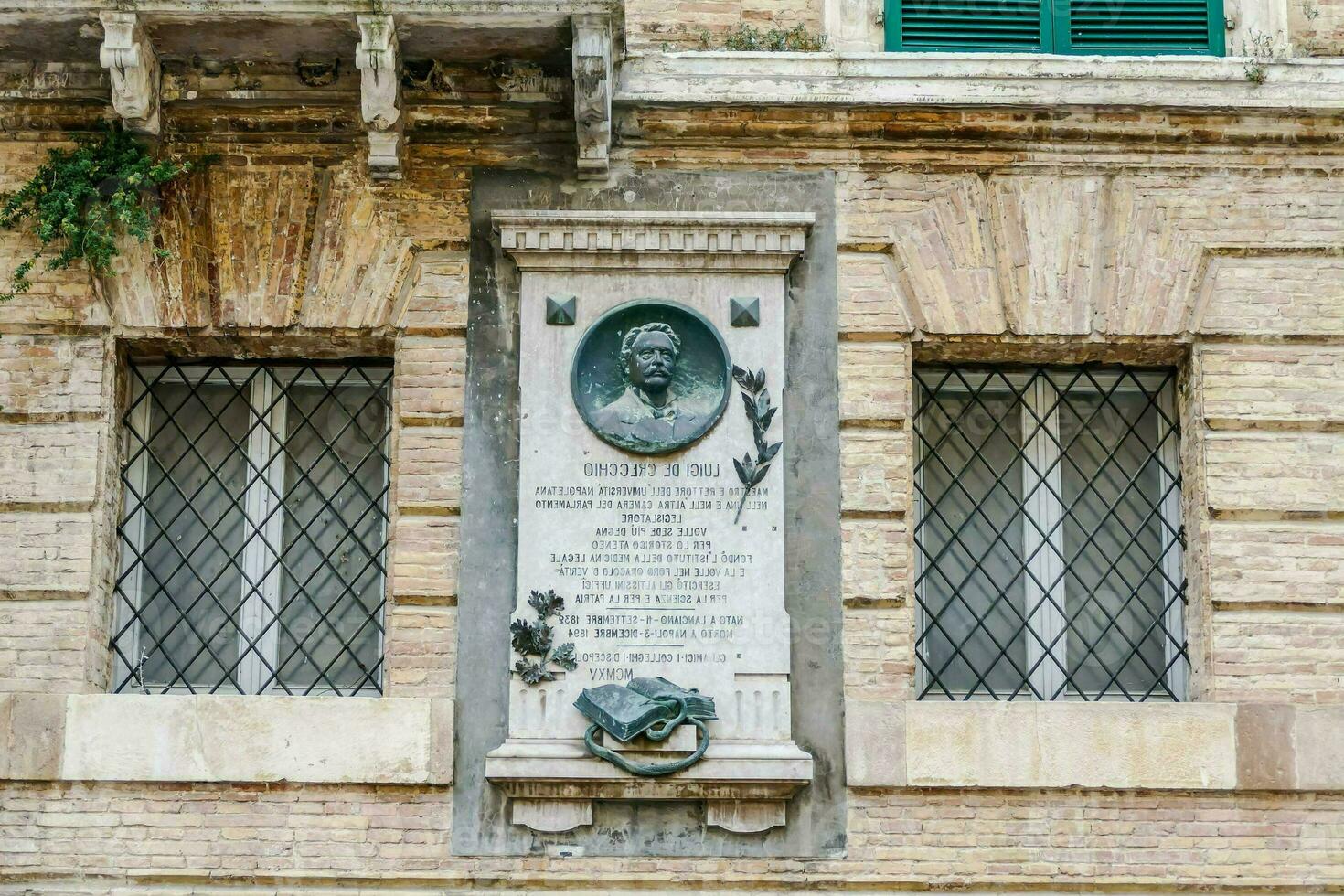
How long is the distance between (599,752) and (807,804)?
3.32ft

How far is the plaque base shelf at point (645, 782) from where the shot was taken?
28.1ft

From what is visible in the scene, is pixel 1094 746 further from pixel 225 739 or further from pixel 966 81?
pixel 225 739

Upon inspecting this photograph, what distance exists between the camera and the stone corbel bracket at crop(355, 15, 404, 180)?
877 centimetres

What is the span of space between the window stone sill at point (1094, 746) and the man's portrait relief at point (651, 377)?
5.24 ft

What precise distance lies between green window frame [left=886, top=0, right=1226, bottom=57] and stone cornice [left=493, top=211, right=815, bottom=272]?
4.54 ft

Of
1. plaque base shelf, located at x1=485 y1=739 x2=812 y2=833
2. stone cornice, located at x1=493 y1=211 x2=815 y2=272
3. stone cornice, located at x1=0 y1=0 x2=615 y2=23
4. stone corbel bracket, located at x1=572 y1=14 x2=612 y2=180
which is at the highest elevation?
stone cornice, located at x1=0 y1=0 x2=615 y2=23

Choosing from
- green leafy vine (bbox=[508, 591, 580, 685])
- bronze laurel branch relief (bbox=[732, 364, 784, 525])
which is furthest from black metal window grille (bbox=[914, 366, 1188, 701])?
green leafy vine (bbox=[508, 591, 580, 685])

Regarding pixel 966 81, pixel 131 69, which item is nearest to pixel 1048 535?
pixel 966 81

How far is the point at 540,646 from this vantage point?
8734 millimetres

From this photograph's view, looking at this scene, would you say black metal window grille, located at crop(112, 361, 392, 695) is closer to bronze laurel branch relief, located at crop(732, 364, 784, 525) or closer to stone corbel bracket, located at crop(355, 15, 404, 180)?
stone corbel bracket, located at crop(355, 15, 404, 180)

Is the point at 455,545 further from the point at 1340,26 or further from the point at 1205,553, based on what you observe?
the point at 1340,26

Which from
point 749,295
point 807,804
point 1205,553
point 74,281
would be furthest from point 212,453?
point 1205,553

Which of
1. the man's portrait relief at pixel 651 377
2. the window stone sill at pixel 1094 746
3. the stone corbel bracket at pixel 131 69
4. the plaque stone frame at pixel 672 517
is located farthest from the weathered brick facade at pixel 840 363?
the man's portrait relief at pixel 651 377

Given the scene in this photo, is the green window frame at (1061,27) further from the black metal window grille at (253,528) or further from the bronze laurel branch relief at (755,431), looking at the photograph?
the black metal window grille at (253,528)
